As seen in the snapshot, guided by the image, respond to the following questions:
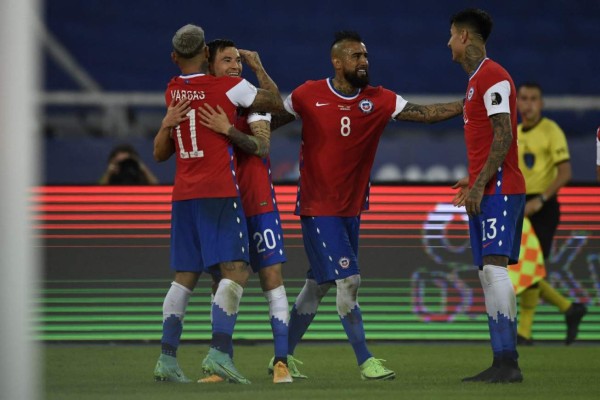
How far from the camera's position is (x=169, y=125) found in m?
6.45

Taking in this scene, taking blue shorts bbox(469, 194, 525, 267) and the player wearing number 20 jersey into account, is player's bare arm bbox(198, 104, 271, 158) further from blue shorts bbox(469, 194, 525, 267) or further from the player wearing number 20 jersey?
blue shorts bbox(469, 194, 525, 267)

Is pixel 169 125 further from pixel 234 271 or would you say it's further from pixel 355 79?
pixel 355 79

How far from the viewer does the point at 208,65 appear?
6.89 meters

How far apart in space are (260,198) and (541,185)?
3.29m

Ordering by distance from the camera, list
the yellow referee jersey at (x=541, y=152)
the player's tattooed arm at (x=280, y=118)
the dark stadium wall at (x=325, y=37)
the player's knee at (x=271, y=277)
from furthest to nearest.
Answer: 1. the dark stadium wall at (x=325, y=37)
2. the yellow referee jersey at (x=541, y=152)
3. the player's tattooed arm at (x=280, y=118)
4. the player's knee at (x=271, y=277)

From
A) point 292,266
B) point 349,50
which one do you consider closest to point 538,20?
point 292,266

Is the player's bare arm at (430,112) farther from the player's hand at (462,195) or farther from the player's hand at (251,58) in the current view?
the player's hand at (251,58)

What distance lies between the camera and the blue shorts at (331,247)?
6680mm

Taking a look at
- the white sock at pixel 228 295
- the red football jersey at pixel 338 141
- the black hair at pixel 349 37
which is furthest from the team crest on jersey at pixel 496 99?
the white sock at pixel 228 295

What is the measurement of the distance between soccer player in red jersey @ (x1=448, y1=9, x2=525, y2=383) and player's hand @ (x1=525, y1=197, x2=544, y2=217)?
8.51 feet

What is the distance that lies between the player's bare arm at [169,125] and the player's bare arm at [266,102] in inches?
13.7

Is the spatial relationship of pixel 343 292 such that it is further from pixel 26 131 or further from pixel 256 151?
pixel 26 131

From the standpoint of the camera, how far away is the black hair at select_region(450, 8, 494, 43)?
256 inches

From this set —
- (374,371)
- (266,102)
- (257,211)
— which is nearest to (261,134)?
(266,102)
